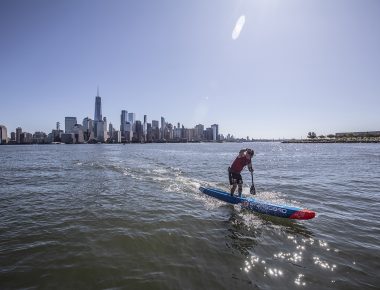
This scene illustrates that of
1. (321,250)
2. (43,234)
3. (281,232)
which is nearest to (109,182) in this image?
(43,234)

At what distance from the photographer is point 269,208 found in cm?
1121

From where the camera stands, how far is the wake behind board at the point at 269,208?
1016 cm

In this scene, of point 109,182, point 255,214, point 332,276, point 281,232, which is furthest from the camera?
point 109,182

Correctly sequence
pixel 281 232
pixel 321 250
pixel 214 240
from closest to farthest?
pixel 321 250, pixel 214 240, pixel 281 232

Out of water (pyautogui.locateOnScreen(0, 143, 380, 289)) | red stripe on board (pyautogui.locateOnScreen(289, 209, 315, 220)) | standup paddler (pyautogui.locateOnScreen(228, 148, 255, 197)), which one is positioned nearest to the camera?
water (pyautogui.locateOnScreen(0, 143, 380, 289))

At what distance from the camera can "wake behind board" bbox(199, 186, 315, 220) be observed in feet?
33.3

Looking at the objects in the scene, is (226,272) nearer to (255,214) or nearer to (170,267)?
(170,267)

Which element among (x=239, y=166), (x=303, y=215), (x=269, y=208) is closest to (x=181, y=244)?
(x=269, y=208)

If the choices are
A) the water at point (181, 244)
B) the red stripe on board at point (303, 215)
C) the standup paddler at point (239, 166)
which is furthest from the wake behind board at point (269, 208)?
the standup paddler at point (239, 166)

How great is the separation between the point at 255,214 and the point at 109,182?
1291cm

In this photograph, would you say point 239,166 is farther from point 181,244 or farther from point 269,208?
point 181,244

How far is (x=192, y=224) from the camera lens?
996cm

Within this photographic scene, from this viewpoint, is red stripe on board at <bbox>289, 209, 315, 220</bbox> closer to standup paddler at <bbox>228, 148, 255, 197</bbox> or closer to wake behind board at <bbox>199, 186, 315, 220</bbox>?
wake behind board at <bbox>199, 186, 315, 220</bbox>

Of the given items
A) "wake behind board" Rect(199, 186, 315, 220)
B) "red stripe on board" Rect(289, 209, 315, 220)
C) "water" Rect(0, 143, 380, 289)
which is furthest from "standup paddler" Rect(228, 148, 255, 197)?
"red stripe on board" Rect(289, 209, 315, 220)
